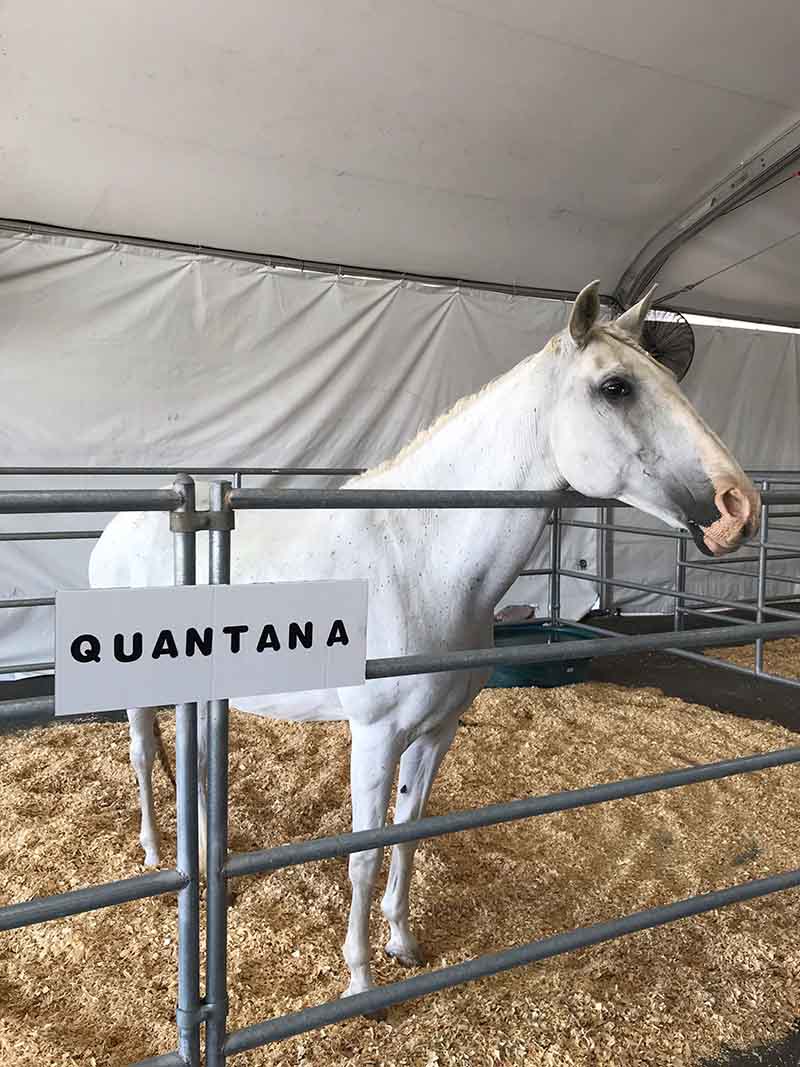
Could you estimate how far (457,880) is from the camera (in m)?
2.25

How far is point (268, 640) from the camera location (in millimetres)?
1013

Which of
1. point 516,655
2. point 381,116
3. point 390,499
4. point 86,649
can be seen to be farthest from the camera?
point 381,116

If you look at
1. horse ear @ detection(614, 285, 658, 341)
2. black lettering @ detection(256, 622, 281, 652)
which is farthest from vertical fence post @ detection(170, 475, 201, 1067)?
horse ear @ detection(614, 285, 658, 341)

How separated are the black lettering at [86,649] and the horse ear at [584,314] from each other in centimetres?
109

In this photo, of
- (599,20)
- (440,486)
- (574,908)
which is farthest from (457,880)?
(599,20)

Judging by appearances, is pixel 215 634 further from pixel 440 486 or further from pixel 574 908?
pixel 574 908

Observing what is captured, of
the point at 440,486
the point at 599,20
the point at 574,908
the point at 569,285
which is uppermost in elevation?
the point at 599,20

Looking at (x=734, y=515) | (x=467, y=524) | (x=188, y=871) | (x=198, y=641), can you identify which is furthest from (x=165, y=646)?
(x=734, y=515)

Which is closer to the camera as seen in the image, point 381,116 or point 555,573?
point 381,116

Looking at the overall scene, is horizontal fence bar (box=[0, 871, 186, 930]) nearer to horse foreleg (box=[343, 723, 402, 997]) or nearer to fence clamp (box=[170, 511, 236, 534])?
fence clamp (box=[170, 511, 236, 534])

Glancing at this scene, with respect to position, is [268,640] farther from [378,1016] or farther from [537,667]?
[537,667]

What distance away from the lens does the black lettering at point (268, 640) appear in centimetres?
101

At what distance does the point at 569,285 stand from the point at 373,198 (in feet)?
6.60

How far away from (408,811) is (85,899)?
39.3 inches
